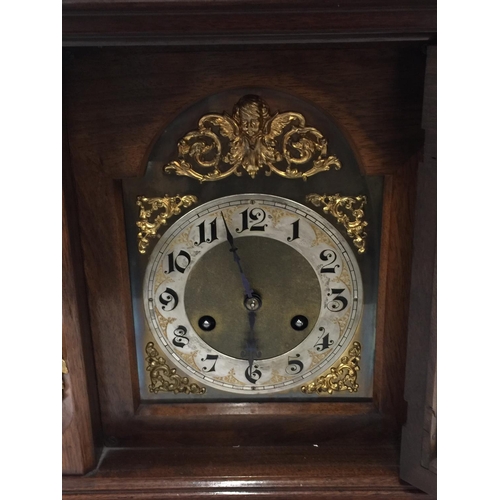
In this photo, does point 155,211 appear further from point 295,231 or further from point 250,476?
point 250,476

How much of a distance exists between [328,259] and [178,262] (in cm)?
20

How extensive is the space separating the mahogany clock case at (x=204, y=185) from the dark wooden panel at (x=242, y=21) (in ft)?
0.28

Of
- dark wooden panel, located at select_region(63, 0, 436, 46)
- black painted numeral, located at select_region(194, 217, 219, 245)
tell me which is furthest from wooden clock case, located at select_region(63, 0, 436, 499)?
black painted numeral, located at select_region(194, 217, 219, 245)

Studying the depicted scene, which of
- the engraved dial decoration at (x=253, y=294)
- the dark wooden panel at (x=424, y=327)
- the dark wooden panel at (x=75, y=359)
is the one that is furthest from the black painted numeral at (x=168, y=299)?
the dark wooden panel at (x=424, y=327)

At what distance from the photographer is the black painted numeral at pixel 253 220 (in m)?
0.81

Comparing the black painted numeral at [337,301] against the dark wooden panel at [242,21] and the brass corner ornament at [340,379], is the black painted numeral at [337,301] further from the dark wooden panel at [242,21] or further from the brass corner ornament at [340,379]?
the dark wooden panel at [242,21]

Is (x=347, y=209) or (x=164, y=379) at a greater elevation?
(x=347, y=209)

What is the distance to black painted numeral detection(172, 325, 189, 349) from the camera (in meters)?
0.85

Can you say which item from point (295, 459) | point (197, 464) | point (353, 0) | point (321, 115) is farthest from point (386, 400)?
point (353, 0)

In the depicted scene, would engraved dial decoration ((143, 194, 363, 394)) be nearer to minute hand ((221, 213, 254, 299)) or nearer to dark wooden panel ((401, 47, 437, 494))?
minute hand ((221, 213, 254, 299))

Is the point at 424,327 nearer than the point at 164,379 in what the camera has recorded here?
Yes

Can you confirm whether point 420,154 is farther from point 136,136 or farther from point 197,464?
point 197,464

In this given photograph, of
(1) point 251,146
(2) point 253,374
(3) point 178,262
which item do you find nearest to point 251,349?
(2) point 253,374

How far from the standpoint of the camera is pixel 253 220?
2.65 ft
